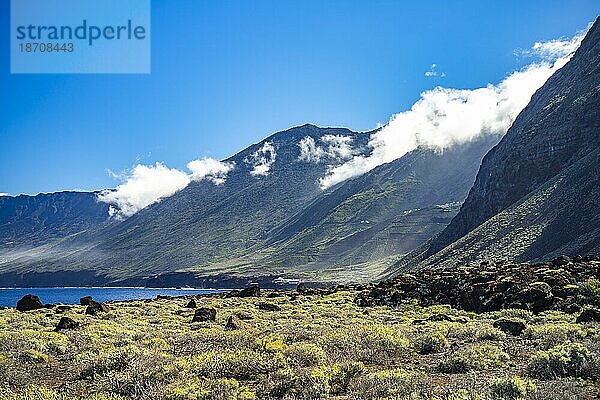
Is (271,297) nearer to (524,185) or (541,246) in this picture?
(541,246)

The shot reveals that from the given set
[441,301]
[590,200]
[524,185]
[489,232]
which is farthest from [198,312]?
[524,185]

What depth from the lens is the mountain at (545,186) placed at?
80188mm

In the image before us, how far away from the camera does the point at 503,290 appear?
31.0 m

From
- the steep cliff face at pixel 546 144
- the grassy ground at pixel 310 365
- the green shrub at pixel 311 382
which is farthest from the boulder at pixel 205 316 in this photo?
the steep cliff face at pixel 546 144

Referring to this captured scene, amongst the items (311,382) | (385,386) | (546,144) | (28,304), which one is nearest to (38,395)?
(311,382)

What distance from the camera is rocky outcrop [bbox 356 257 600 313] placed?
1039 inches

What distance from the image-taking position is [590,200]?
80.4m

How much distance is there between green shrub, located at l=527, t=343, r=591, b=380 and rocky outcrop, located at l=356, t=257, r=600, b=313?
13.3 metres

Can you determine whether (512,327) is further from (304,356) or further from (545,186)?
(545,186)

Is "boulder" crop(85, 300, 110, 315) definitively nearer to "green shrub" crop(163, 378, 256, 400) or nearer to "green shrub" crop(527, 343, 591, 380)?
"green shrub" crop(163, 378, 256, 400)

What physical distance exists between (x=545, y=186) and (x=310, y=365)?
98492 mm

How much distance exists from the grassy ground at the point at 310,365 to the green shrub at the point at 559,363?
0.03 m

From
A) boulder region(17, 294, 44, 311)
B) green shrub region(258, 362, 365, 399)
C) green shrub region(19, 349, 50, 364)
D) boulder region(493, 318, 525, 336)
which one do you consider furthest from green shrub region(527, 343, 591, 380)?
boulder region(17, 294, 44, 311)

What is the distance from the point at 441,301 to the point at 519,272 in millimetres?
6226
